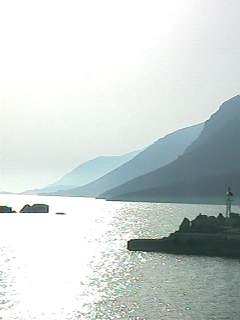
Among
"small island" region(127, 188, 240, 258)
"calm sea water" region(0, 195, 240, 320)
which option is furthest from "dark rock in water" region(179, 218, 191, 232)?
"calm sea water" region(0, 195, 240, 320)

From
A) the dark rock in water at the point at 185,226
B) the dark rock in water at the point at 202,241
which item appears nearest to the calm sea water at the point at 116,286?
the dark rock in water at the point at 202,241

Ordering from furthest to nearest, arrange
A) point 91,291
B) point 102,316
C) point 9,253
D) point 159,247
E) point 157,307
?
1. point 9,253
2. point 159,247
3. point 91,291
4. point 157,307
5. point 102,316

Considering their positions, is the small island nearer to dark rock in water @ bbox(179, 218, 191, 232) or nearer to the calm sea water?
dark rock in water @ bbox(179, 218, 191, 232)

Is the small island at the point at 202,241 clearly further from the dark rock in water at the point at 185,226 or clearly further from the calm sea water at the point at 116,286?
the calm sea water at the point at 116,286

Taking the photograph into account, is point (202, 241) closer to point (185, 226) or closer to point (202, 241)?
point (202, 241)

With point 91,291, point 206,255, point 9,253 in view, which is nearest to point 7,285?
point 91,291

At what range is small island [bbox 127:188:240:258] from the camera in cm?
11600

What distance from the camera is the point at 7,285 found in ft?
267

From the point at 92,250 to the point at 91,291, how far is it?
230 feet

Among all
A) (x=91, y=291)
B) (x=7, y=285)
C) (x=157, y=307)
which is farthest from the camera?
(x=7, y=285)

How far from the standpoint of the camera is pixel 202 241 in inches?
4742

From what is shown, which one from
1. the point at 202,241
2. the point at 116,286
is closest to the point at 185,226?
the point at 202,241

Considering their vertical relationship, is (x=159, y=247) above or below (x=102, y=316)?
above

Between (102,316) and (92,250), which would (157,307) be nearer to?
(102,316)
